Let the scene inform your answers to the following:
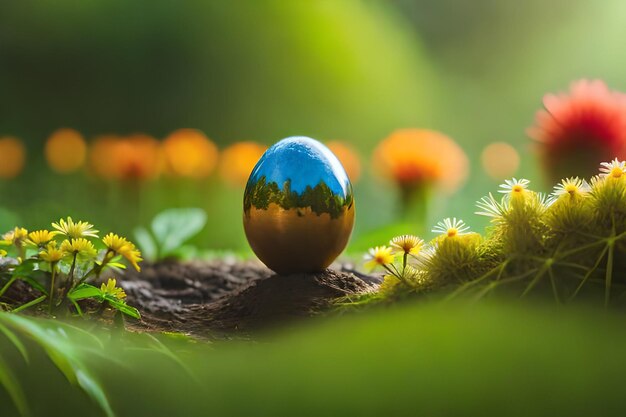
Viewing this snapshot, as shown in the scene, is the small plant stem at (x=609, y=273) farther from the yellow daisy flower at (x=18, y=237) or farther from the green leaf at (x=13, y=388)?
the yellow daisy flower at (x=18, y=237)

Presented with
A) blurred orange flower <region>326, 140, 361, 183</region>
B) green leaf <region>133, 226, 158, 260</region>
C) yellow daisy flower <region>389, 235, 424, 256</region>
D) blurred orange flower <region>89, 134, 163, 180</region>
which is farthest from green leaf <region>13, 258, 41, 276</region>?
blurred orange flower <region>326, 140, 361, 183</region>

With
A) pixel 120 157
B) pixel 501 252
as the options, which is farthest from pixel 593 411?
pixel 120 157

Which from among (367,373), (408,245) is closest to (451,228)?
(408,245)

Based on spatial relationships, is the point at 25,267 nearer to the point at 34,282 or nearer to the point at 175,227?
the point at 34,282

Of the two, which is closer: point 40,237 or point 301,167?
point 40,237

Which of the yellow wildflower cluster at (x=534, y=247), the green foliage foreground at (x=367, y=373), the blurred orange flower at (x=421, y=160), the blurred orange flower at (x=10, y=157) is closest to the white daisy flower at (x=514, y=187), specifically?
the yellow wildflower cluster at (x=534, y=247)

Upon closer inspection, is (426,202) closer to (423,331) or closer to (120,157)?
(120,157)
